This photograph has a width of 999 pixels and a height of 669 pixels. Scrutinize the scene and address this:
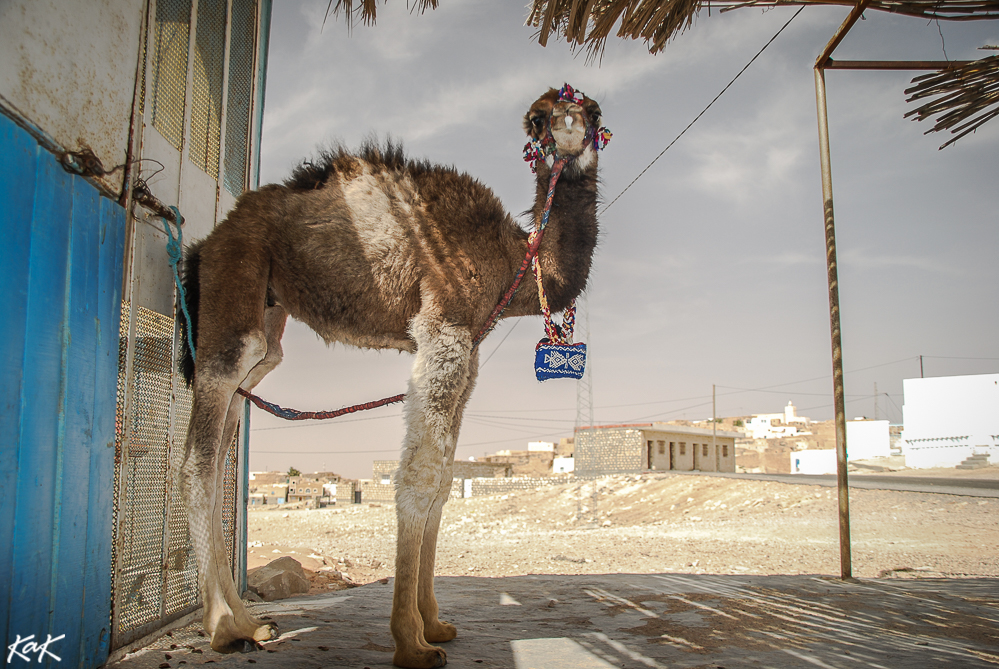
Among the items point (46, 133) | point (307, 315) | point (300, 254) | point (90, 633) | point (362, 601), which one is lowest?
point (362, 601)

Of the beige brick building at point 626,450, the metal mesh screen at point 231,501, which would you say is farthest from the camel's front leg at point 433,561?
the beige brick building at point 626,450

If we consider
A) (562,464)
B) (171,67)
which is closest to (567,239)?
(171,67)

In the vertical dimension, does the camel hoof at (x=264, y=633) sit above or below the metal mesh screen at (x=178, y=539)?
below

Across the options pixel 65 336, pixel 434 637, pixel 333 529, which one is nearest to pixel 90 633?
pixel 65 336

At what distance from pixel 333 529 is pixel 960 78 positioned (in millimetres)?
17928

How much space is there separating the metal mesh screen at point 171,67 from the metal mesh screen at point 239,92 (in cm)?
82

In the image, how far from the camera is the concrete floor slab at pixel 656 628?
3.14 meters

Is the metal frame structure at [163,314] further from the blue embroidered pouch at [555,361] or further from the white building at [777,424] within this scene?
the white building at [777,424]

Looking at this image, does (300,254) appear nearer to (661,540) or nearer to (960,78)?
(960,78)

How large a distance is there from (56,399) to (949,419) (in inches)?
1787

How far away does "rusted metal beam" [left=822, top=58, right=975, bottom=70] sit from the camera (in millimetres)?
4258

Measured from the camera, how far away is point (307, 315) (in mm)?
3674

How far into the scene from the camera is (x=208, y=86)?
469 centimetres

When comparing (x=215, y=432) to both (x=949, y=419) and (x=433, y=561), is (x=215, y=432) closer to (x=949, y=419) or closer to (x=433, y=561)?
(x=433, y=561)
